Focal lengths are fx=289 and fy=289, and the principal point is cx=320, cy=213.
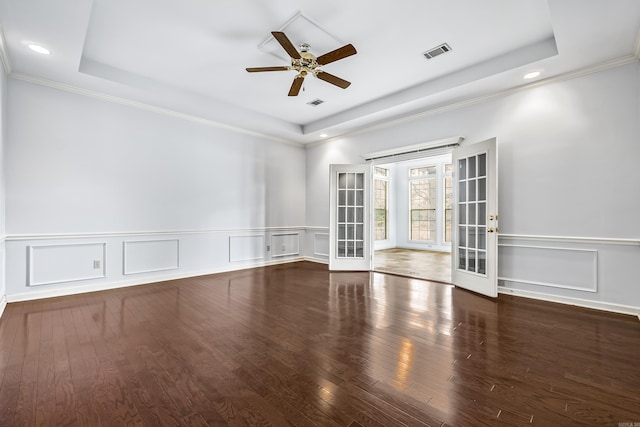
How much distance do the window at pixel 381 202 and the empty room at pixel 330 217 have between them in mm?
3598

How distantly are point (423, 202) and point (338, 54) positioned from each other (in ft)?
24.0

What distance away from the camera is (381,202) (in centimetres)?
936

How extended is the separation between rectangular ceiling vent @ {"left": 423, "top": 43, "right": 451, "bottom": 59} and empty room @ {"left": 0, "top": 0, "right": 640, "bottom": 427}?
47 millimetres

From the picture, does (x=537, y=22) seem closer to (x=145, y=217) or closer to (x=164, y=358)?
(x=164, y=358)

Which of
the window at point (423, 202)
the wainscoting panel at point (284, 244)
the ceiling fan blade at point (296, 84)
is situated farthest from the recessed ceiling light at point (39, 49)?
the window at point (423, 202)

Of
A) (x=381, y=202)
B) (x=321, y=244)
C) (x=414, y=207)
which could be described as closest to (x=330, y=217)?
(x=321, y=244)

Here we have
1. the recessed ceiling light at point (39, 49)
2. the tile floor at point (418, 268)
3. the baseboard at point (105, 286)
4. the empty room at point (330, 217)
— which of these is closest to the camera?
the empty room at point (330, 217)

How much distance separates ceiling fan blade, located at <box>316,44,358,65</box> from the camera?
276 cm

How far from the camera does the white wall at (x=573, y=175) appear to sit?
126 inches

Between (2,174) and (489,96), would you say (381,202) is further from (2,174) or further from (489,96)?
(2,174)

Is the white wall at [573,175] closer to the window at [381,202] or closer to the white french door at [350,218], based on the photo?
the white french door at [350,218]

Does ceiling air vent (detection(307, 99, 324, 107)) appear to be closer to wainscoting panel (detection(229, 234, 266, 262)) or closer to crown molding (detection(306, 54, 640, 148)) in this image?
crown molding (detection(306, 54, 640, 148))

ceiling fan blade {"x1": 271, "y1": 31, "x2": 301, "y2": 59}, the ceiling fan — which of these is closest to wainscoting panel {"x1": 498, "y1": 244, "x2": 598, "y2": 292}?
the ceiling fan

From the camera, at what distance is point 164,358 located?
→ 2.21 meters
